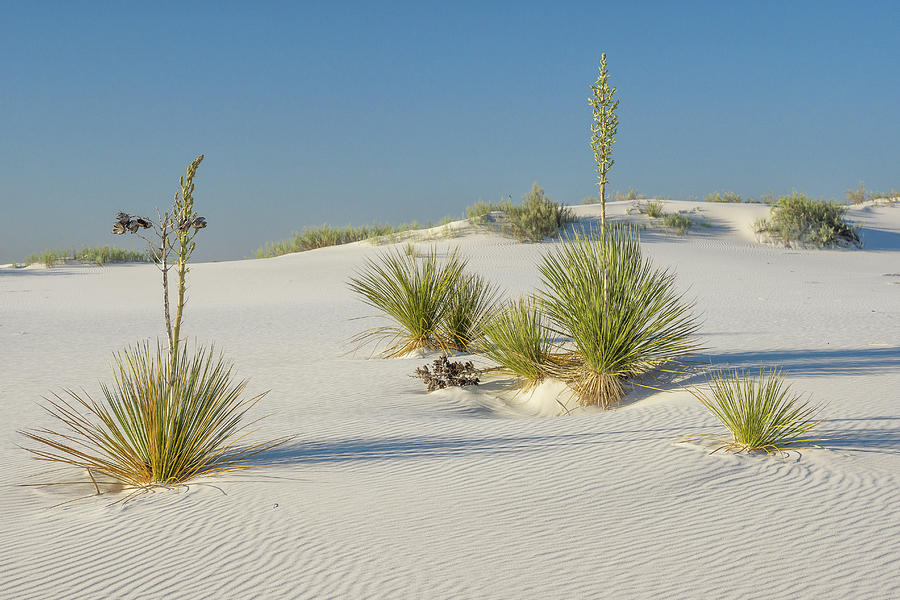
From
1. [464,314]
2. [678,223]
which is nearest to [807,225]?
[678,223]

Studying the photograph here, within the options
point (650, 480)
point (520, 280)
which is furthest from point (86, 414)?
point (520, 280)

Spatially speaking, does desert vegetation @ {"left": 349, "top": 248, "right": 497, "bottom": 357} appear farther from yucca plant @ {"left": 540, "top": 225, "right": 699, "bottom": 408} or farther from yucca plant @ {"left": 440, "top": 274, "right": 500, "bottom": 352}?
yucca plant @ {"left": 540, "top": 225, "right": 699, "bottom": 408}

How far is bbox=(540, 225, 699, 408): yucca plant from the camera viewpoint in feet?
22.7

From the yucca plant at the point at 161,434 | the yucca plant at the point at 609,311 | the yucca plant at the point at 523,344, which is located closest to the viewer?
the yucca plant at the point at 161,434

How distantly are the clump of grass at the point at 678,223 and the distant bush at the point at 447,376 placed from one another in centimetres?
2073

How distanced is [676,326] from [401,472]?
368 cm

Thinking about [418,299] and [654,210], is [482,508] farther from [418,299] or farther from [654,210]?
[654,210]

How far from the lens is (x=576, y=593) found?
317 centimetres

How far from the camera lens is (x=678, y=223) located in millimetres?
27234

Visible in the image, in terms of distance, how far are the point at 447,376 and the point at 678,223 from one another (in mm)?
21358

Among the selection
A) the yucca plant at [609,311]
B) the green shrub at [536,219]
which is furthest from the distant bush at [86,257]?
the yucca plant at [609,311]

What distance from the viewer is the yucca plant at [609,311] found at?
6.93m

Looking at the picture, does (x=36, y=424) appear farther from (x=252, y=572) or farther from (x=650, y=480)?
(x=650, y=480)

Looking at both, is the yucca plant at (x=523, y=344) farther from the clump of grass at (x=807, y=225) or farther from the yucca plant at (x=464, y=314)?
the clump of grass at (x=807, y=225)
